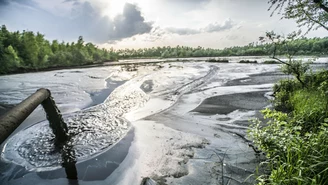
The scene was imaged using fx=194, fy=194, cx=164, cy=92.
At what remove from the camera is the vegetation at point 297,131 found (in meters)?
2.78

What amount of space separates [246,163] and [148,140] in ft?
9.93

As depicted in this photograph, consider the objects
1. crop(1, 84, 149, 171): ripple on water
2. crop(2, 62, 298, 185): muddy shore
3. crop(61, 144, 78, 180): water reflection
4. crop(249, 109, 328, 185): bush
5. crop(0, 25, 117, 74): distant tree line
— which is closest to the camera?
crop(249, 109, 328, 185): bush

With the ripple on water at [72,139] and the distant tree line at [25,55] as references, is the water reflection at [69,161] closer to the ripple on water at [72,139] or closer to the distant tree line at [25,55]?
the ripple on water at [72,139]

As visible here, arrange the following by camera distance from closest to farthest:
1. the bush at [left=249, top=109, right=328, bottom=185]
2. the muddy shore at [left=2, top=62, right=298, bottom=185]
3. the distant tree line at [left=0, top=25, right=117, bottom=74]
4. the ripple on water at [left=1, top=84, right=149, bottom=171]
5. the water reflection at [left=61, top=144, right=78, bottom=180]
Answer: the bush at [left=249, top=109, right=328, bottom=185] → the muddy shore at [left=2, top=62, right=298, bottom=185] → the water reflection at [left=61, top=144, right=78, bottom=180] → the ripple on water at [left=1, top=84, right=149, bottom=171] → the distant tree line at [left=0, top=25, right=117, bottom=74]

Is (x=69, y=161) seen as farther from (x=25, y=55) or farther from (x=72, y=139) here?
(x=25, y=55)

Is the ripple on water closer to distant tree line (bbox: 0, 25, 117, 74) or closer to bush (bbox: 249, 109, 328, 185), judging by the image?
bush (bbox: 249, 109, 328, 185)

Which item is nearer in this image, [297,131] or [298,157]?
[298,157]

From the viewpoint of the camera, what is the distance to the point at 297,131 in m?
Result: 3.99

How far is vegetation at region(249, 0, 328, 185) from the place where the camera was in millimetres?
2781

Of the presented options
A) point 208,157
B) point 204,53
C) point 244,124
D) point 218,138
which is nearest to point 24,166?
point 208,157

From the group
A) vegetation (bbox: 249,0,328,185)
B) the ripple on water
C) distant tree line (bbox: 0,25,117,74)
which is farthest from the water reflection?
distant tree line (bbox: 0,25,117,74)

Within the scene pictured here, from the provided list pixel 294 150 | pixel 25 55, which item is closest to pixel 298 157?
pixel 294 150

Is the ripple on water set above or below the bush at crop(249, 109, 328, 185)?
below

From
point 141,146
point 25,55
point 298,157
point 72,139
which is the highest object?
point 25,55
